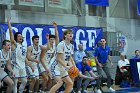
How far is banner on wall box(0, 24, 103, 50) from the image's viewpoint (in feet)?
45.3

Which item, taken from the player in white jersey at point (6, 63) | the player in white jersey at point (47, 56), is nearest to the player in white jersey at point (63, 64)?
the player in white jersey at point (47, 56)

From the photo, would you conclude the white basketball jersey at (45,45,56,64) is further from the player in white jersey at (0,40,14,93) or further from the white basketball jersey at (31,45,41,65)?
the player in white jersey at (0,40,14,93)

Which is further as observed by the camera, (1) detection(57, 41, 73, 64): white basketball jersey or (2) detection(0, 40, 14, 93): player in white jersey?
(2) detection(0, 40, 14, 93): player in white jersey

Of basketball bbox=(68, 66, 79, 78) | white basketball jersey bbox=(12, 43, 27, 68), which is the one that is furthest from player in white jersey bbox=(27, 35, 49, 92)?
basketball bbox=(68, 66, 79, 78)

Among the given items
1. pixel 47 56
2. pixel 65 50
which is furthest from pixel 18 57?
pixel 65 50

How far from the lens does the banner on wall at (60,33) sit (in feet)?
45.3

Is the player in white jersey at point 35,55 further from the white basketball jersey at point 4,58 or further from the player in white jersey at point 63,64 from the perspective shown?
the player in white jersey at point 63,64

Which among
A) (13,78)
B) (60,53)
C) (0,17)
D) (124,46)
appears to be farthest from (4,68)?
(124,46)

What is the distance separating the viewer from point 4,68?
1112 cm

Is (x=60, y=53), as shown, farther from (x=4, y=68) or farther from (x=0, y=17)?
(x=0, y=17)

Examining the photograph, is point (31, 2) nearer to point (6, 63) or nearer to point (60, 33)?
point (60, 33)

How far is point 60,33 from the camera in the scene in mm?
14914

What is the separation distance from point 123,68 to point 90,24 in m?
3.44

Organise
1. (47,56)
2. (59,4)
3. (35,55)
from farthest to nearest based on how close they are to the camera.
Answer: (59,4) < (47,56) < (35,55)
